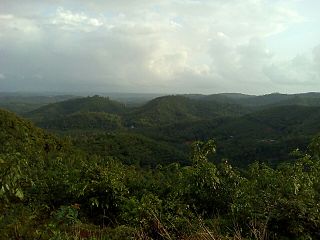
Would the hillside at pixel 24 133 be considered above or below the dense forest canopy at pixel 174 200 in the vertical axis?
below

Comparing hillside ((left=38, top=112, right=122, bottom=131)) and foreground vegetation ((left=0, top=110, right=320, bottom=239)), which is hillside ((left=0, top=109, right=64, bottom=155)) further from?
hillside ((left=38, top=112, right=122, bottom=131))

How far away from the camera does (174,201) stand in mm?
9477

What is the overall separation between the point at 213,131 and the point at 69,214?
145 meters

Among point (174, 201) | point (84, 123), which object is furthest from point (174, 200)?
point (84, 123)

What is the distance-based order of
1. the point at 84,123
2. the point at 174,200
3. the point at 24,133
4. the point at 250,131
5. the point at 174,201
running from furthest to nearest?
the point at 84,123, the point at 250,131, the point at 24,133, the point at 174,200, the point at 174,201

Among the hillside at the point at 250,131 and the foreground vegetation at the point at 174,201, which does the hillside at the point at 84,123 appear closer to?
the hillside at the point at 250,131

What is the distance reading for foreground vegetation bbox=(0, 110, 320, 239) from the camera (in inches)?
261

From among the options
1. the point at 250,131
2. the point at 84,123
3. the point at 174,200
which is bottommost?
the point at 84,123

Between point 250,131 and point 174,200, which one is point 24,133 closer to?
point 174,200

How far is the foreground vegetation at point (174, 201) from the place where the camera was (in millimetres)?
6633

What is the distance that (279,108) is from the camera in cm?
16612

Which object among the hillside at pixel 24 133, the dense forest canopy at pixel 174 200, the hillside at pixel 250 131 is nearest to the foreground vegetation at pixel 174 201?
the dense forest canopy at pixel 174 200

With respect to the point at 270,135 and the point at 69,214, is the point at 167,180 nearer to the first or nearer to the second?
the point at 69,214

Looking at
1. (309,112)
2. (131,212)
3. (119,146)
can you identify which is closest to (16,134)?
(119,146)
